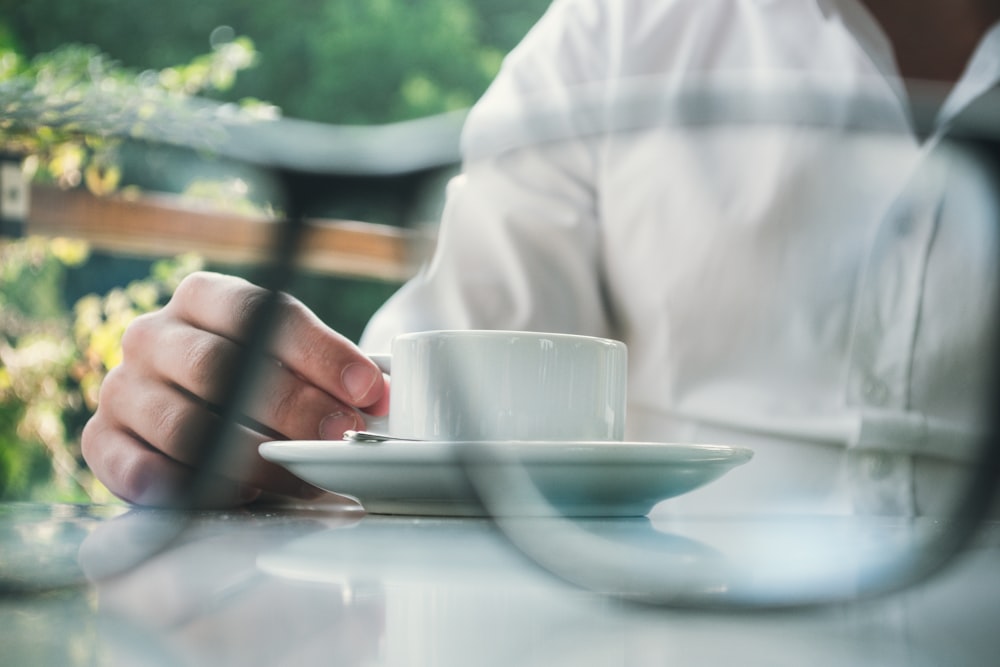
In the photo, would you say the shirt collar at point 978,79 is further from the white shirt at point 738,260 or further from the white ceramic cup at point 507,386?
the white ceramic cup at point 507,386

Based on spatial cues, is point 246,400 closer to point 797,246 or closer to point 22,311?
point 797,246

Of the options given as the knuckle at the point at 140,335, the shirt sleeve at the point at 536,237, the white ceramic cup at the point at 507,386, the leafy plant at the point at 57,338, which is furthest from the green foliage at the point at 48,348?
the white ceramic cup at the point at 507,386

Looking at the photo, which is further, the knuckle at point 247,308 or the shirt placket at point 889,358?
the shirt placket at point 889,358

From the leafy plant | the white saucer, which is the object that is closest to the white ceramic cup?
the white saucer

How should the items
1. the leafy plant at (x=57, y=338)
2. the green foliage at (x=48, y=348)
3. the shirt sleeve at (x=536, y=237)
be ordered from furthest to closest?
the green foliage at (x=48, y=348), the leafy plant at (x=57, y=338), the shirt sleeve at (x=536, y=237)

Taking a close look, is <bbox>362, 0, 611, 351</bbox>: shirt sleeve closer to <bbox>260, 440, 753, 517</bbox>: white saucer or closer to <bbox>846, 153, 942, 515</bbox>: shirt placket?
<bbox>846, 153, 942, 515</bbox>: shirt placket

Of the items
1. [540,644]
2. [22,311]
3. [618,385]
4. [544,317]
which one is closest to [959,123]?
[618,385]

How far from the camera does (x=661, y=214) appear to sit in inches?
21.5

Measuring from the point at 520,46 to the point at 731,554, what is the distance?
0.53m

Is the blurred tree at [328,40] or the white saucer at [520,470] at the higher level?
the blurred tree at [328,40]

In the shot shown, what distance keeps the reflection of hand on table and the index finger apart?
0.09m

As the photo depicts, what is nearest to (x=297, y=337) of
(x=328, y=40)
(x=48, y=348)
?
(x=328, y=40)

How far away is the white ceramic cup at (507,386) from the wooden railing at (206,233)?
27 millimetres

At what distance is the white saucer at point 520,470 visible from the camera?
0.61 feet
